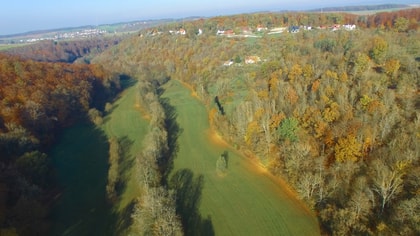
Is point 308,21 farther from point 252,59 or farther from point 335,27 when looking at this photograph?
point 252,59

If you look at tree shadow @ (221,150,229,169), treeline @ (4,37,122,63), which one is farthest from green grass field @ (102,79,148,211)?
treeline @ (4,37,122,63)

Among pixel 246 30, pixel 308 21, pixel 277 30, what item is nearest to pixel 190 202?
pixel 277 30

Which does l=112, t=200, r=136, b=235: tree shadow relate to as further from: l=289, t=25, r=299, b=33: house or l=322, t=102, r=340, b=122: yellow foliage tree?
l=289, t=25, r=299, b=33: house

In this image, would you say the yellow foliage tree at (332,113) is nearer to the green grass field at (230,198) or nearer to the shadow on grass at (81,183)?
the green grass field at (230,198)

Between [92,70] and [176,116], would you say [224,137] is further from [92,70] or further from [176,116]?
[92,70]

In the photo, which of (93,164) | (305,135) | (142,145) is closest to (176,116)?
(142,145)

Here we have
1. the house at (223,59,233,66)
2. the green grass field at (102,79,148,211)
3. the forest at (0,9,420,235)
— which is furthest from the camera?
the house at (223,59,233,66)
